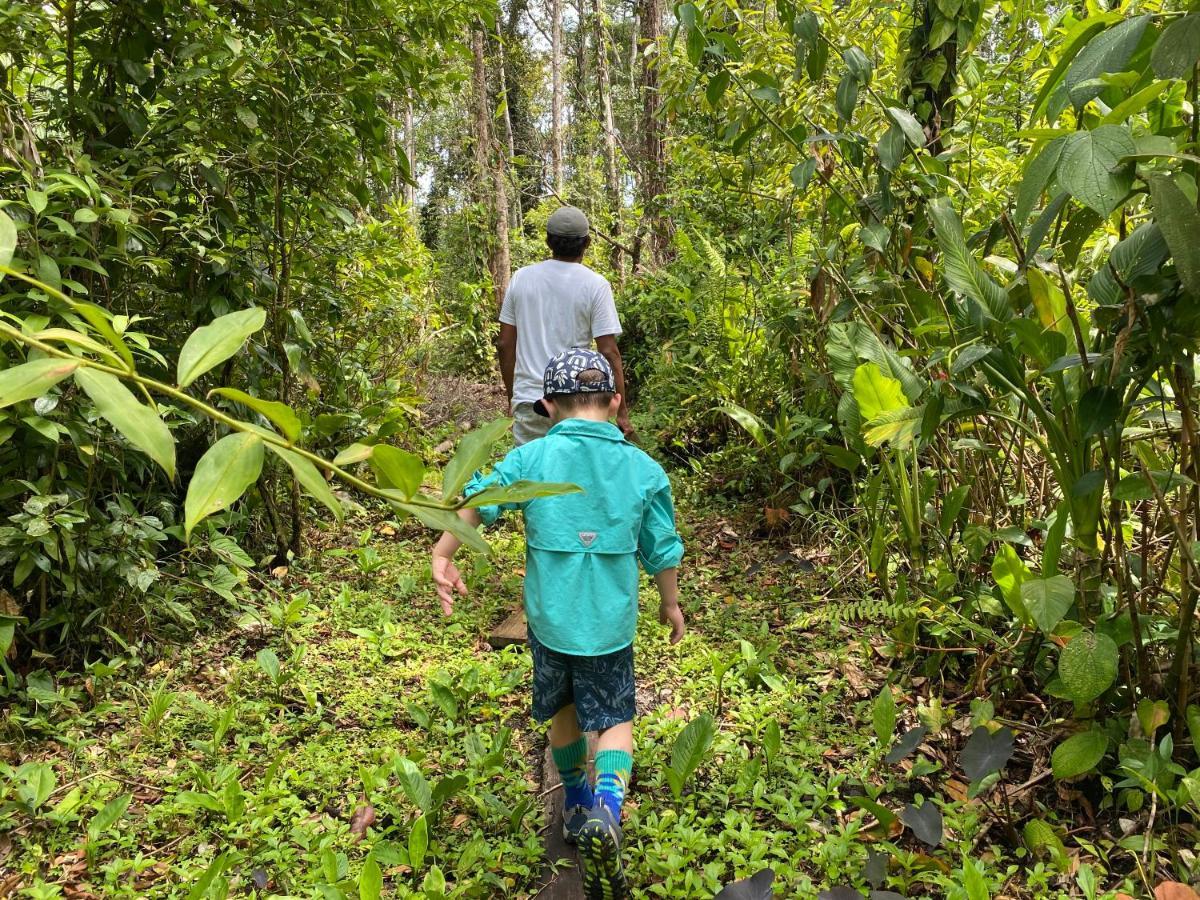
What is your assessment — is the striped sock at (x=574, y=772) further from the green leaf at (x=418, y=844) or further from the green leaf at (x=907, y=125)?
the green leaf at (x=907, y=125)

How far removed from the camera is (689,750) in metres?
2.52

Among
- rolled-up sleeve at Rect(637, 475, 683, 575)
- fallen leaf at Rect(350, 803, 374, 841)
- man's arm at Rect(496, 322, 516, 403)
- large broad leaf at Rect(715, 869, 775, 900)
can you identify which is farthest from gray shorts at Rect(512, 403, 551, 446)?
large broad leaf at Rect(715, 869, 775, 900)

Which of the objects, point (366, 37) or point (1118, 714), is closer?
point (1118, 714)

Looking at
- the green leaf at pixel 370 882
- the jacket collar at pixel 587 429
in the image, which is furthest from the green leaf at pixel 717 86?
the green leaf at pixel 370 882

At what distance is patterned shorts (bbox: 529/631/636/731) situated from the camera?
228 centimetres

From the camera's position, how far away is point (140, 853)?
231 centimetres

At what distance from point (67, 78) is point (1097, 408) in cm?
389

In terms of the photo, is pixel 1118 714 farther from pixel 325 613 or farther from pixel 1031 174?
pixel 325 613

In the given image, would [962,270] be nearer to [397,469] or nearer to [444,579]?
[444,579]

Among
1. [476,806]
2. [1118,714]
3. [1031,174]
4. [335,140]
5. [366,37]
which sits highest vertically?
[366,37]

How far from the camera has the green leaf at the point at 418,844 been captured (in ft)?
7.09

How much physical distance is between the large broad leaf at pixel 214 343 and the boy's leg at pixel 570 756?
1.98 m

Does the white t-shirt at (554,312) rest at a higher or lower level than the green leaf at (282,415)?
higher

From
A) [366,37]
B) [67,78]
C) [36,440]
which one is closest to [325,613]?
[36,440]
